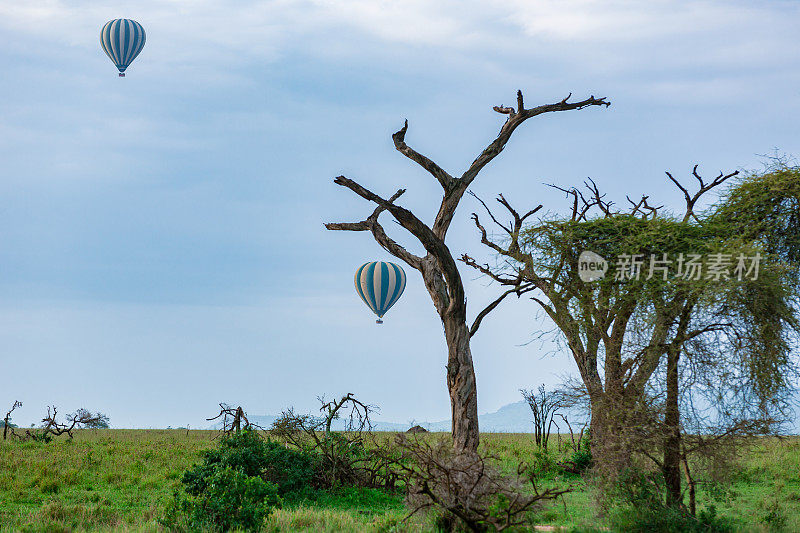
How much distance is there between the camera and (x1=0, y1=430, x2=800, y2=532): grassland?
12.5 m

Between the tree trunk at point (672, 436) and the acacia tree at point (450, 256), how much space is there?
469cm

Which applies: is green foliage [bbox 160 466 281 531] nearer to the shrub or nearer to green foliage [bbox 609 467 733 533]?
the shrub

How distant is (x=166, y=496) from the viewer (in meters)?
16.7

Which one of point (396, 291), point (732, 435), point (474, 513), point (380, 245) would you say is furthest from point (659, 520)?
point (396, 291)

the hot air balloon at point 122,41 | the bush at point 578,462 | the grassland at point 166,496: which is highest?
the hot air balloon at point 122,41

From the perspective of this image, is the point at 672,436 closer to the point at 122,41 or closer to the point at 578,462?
the point at 578,462

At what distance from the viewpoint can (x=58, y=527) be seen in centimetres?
1259

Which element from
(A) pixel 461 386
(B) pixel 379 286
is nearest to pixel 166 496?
(A) pixel 461 386

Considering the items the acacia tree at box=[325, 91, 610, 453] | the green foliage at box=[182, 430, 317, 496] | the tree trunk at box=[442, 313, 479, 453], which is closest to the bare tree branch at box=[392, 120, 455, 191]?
the acacia tree at box=[325, 91, 610, 453]

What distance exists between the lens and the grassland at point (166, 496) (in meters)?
12.5

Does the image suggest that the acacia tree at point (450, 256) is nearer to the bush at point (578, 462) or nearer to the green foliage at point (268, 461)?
the green foliage at point (268, 461)

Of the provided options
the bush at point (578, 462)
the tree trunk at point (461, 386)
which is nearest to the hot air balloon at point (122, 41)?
the tree trunk at point (461, 386)

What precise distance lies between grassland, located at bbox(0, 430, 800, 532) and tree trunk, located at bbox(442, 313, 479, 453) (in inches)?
48.4

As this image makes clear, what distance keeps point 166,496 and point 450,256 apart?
8.69 metres
